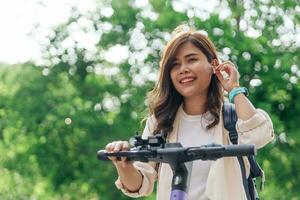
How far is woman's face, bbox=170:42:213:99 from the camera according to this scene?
9.71 ft

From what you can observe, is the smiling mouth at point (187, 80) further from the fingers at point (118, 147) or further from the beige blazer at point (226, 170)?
the fingers at point (118, 147)

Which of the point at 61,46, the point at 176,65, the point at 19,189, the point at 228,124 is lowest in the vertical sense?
the point at 228,124

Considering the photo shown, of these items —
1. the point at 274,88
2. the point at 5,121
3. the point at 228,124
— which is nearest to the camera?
the point at 228,124

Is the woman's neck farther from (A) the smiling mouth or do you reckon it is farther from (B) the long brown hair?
(A) the smiling mouth

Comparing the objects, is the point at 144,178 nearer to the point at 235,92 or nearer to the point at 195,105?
the point at 195,105

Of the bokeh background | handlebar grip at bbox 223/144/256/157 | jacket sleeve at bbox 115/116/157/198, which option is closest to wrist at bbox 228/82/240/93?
jacket sleeve at bbox 115/116/157/198

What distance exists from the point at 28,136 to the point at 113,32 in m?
2.39

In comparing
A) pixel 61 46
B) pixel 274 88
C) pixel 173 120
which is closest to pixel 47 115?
pixel 61 46

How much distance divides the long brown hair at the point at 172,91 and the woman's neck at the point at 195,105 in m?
0.02

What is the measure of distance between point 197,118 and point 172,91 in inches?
6.7

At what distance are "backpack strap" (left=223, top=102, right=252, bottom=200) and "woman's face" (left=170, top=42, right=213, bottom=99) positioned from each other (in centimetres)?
14

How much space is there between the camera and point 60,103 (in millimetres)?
12242

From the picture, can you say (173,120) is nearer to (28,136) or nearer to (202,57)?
(202,57)

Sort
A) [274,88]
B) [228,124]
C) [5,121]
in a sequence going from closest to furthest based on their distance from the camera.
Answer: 1. [228,124]
2. [274,88]
3. [5,121]
